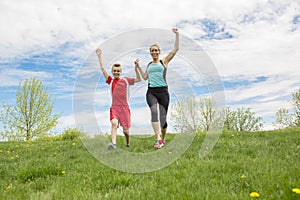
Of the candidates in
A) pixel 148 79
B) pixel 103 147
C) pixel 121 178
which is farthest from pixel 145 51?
pixel 121 178

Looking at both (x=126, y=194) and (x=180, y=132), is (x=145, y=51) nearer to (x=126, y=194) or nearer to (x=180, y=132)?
(x=180, y=132)

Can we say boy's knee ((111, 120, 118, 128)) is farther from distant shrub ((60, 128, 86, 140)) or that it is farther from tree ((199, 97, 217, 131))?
distant shrub ((60, 128, 86, 140))

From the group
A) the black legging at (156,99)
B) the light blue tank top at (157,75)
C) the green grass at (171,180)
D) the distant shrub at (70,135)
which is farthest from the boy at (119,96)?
the distant shrub at (70,135)

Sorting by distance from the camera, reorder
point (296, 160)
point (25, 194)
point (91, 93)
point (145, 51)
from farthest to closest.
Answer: point (145, 51) < point (91, 93) < point (296, 160) < point (25, 194)

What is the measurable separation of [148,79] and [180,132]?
118 inches

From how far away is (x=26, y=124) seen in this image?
1120 inches

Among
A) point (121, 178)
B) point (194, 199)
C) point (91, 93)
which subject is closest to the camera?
point (194, 199)

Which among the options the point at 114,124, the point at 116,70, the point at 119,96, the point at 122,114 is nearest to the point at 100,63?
the point at 116,70

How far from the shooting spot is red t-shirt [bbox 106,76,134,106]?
29.3 feet

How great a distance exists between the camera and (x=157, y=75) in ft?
27.9

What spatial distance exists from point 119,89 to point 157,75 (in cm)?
129

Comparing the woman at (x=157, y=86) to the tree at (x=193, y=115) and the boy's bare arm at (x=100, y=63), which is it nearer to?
the tree at (x=193, y=115)

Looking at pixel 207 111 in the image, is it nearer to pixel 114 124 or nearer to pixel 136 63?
pixel 136 63

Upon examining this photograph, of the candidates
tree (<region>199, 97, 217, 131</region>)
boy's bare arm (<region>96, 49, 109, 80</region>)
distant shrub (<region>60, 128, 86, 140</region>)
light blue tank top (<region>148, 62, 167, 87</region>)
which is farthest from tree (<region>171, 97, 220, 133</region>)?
distant shrub (<region>60, 128, 86, 140</region>)
